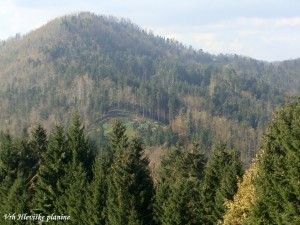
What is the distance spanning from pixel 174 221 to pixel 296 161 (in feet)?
49.8

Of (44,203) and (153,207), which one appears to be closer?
(153,207)

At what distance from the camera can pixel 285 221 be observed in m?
24.7

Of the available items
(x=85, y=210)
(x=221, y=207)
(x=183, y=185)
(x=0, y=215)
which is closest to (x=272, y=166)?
(x=183, y=185)

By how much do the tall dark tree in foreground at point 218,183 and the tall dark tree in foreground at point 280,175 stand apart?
8.97m

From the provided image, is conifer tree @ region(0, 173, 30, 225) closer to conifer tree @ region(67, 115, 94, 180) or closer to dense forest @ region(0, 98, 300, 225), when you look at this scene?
dense forest @ region(0, 98, 300, 225)

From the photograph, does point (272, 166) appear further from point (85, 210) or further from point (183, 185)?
point (85, 210)

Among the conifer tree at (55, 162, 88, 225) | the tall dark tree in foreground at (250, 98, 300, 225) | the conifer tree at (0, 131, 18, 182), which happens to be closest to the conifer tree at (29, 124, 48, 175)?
the conifer tree at (0, 131, 18, 182)

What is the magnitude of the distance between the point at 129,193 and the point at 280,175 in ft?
53.2

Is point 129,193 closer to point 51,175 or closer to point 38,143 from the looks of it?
point 51,175

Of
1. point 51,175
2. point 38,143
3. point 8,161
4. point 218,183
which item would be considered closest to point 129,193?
point 51,175

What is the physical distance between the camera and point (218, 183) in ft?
155

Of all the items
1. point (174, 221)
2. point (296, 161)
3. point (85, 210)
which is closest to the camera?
point (296, 161)

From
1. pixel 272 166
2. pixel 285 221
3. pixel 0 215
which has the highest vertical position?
pixel 272 166

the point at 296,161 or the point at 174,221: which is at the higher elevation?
the point at 296,161
